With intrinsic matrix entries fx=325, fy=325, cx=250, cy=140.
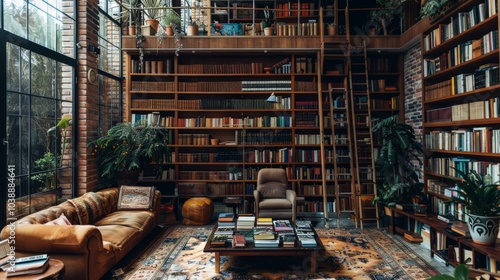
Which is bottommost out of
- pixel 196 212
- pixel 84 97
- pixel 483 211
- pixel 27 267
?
pixel 196 212

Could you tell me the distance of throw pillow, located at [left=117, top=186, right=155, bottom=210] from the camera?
4750 mm

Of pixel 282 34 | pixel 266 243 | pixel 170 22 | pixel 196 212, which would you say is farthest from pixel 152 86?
pixel 266 243

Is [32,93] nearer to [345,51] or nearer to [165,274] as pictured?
[165,274]

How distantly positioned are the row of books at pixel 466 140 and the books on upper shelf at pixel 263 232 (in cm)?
257

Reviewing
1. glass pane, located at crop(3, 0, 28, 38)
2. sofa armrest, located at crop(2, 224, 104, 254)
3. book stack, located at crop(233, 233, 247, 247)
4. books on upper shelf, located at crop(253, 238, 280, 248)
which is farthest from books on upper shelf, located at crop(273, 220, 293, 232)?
glass pane, located at crop(3, 0, 28, 38)

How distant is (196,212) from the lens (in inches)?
212

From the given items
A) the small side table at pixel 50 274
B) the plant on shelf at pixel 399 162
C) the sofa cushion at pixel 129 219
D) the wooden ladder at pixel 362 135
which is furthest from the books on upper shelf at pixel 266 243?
the wooden ladder at pixel 362 135

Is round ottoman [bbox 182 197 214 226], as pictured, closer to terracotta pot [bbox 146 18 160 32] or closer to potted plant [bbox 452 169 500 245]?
terracotta pot [bbox 146 18 160 32]

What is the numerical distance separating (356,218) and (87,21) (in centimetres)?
512

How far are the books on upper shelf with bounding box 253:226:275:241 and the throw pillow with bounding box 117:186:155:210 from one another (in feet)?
5.88

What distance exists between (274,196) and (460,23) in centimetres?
356

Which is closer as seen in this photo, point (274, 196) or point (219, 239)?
point (219, 239)

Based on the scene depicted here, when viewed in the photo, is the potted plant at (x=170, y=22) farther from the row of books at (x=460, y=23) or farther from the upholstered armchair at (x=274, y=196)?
the row of books at (x=460, y=23)

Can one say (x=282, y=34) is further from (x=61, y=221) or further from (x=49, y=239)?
(x=49, y=239)
